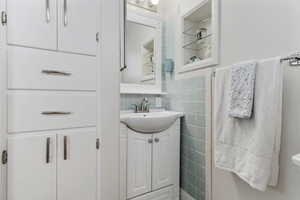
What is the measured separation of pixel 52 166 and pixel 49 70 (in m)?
0.56

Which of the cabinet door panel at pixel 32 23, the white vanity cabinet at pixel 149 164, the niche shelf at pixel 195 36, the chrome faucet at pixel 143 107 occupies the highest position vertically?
the niche shelf at pixel 195 36

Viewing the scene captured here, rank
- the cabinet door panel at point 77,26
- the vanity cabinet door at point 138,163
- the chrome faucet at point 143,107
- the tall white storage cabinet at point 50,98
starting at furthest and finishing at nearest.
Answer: the chrome faucet at point 143,107
the vanity cabinet door at point 138,163
the cabinet door panel at point 77,26
the tall white storage cabinet at point 50,98

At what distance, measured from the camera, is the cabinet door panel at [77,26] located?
1.07 meters

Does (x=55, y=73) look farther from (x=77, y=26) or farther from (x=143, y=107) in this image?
(x=143, y=107)

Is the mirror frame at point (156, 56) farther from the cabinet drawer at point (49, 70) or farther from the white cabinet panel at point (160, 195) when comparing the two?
the white cabinet panel at point (160, 195)

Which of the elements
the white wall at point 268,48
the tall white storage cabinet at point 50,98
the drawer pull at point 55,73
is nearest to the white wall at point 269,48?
the white wall at point 268,48

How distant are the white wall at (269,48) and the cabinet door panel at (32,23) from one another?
1.22 metres

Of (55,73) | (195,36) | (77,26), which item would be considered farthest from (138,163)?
(195,36)

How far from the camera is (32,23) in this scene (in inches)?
38.9

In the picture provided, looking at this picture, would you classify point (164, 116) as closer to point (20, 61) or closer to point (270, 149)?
point (270, 149)

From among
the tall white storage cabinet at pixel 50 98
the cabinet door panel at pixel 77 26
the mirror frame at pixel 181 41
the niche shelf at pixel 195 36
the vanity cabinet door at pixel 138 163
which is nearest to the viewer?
the tall white storage cabinet at pixel 50 98

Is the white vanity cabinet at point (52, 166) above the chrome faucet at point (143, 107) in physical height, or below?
below

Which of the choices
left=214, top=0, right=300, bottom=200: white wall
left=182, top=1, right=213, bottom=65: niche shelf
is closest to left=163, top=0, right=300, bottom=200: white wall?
left=214, top=0, right=300, bottom=200: white wall

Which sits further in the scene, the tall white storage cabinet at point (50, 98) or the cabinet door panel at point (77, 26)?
the cabinet door panel at point (77, 26)
